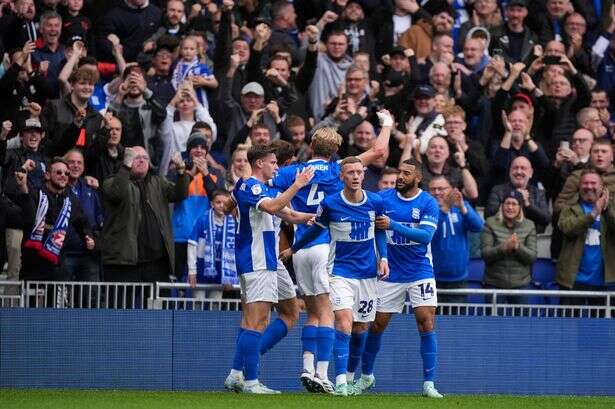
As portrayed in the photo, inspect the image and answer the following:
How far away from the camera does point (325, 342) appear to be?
1396cm

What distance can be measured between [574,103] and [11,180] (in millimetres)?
8024

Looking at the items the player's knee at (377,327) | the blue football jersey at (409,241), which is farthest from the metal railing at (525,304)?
the blue football jersey at (409,241)

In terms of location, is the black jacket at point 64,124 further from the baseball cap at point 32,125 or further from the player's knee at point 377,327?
the player's knee at point 377,327

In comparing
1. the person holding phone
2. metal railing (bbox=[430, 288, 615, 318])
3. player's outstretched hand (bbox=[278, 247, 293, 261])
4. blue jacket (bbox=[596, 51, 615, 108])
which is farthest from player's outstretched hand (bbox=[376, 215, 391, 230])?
blue jacket (bbox=[596, 51, 615, 108])

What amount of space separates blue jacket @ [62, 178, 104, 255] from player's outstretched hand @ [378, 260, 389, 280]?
13.3 feet

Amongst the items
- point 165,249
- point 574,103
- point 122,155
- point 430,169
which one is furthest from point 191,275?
point 574,103

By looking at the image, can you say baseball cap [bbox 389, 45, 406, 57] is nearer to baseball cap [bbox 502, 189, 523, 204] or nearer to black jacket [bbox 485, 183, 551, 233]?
black jacket [bbox 485, 183, 551, 233]

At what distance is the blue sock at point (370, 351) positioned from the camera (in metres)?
14.9

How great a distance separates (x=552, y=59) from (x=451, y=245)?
4.73 m

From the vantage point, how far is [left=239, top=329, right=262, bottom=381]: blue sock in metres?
13.8

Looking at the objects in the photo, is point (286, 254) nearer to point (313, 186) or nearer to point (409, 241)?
point (313, 186)

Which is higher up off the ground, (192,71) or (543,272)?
(192,71)

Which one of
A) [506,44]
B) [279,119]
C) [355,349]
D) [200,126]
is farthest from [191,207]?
[506,44]

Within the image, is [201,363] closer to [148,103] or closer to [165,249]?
[165,249]
